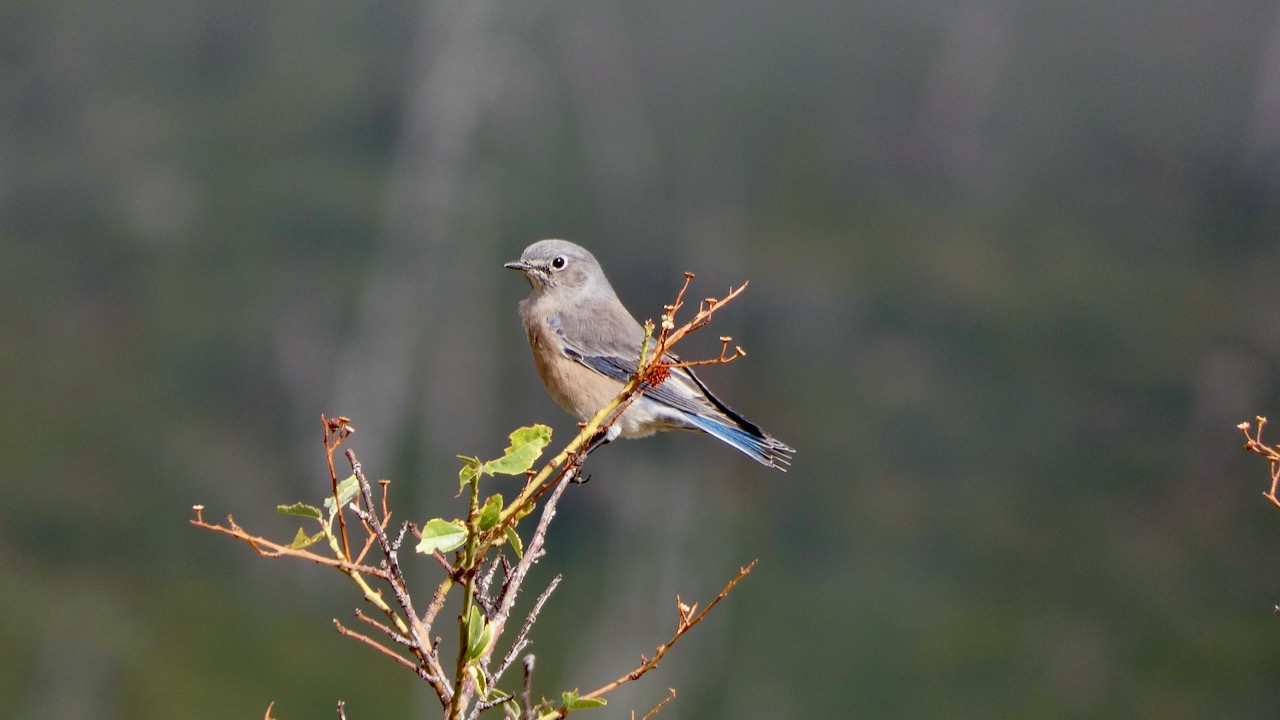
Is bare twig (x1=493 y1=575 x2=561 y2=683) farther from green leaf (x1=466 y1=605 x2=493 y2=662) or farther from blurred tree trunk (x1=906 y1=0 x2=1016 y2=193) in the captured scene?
blurred tree trunk (x1=906 y1=0 x2=1016 y2=193)

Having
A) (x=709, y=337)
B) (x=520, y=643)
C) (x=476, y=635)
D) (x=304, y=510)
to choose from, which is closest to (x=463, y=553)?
(x=476, y=635)

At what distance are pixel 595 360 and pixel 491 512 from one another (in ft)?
18.6

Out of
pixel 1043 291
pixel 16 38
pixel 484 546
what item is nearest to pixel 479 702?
pixel 484 546

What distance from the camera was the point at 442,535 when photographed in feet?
10.4

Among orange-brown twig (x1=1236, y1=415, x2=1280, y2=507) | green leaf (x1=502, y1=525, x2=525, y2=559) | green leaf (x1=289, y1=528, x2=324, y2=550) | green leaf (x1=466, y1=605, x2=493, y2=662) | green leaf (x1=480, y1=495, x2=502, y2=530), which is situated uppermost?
orange-brown twig (x1=1236, y1=415, x2=1280, y2=507)

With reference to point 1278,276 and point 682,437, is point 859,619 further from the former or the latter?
point 1278,276

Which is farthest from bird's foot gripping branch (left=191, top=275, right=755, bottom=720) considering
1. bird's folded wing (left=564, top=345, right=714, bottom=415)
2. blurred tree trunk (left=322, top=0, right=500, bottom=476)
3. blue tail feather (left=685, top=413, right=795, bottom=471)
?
blurred tree trunk (left=322, top=0, right=500, bottom=476)

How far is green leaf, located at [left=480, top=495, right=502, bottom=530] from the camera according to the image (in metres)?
3.06

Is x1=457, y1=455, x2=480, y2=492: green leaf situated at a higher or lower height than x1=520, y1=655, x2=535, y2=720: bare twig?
higher

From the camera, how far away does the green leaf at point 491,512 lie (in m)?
3.06

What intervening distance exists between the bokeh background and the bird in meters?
63.3

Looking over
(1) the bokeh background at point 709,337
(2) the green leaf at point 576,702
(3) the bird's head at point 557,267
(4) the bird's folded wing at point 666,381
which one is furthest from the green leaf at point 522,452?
(1) the bokeh background at point 709,337

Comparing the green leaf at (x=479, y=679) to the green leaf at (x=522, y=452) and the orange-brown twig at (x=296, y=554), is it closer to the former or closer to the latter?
the orange-brown twig at (x=296, y=554)

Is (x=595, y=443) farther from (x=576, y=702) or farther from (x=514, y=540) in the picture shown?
(x=576, y=702)
